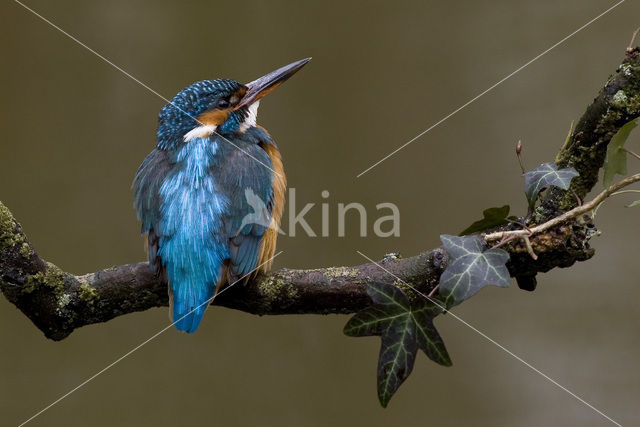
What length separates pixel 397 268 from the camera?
1.68 meters

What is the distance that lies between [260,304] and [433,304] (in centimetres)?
45

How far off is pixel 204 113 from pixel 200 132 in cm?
8

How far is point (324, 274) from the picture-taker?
1.73 metres

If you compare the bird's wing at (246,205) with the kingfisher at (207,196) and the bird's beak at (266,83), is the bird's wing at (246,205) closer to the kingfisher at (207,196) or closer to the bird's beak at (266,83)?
the kingfisher at (207,196)

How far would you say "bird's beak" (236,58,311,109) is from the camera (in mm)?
2301

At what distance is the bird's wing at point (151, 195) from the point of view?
1.87 metres

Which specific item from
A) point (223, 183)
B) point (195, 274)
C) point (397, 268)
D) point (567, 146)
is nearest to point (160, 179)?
point (223, 183)

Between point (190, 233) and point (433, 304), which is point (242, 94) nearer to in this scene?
point (190, 233)

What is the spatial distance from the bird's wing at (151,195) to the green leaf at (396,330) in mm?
575

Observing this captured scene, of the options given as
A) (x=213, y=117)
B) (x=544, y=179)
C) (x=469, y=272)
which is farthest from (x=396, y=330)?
(x=213, y=117)

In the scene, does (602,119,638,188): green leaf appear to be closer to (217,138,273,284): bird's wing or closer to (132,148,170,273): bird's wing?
(217,138,273,284): bird's wing

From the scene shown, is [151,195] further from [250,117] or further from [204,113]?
[250,117]

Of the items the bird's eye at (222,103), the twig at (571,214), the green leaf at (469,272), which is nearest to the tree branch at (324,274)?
the twig at (571,214)

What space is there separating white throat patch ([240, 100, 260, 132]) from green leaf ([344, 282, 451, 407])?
90 centimetres
